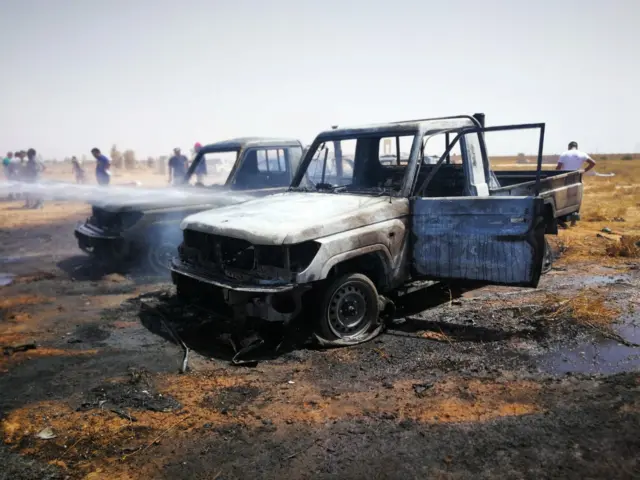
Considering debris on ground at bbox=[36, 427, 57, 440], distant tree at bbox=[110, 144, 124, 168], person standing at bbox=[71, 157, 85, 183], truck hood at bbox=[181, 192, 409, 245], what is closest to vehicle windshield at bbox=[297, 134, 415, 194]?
truck hood at bbox=[181, 192, 409, 245]

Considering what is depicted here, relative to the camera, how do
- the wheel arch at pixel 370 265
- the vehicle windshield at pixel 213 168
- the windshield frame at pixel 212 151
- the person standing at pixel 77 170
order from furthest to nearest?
the person standing at pixel 77 170, the vehicle windshield at pixel 213 168, the windshield frame at pixel 212 151, the wheel arch at pixel 370 265

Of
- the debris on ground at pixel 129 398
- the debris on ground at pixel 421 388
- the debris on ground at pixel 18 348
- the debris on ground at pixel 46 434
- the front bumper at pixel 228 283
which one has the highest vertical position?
the front bumper at pixel 228 283

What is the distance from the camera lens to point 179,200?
24.8 feet

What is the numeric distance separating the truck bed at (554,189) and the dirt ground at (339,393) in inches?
45.2

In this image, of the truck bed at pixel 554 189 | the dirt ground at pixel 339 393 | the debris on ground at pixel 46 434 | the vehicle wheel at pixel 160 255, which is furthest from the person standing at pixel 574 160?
the debris on ground at pixel 46 434

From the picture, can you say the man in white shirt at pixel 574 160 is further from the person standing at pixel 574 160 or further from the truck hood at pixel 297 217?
the truck hood at pixel 297 217

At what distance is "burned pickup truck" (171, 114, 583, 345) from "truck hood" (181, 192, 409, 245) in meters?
0.01

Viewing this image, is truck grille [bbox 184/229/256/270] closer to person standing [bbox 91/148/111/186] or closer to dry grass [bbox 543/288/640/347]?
dry grass [bbox 543/288/640/347]

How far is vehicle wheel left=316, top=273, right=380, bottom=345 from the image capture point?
4.55 m

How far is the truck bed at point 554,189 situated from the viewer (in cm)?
627

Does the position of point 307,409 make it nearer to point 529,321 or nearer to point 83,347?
point 83,347

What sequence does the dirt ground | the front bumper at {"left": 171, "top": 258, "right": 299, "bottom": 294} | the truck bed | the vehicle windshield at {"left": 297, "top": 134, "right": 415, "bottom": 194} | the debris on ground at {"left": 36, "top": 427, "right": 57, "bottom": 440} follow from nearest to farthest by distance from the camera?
the dirt ground
the debris on ground at {"left": 36, "top": 427, "right": 57, "bottom": 440}
the front bumper at {"left": 171, "top": 258, "right": 299, "bottom": 294}
the vehicle windshield at {"left": 297, "top": 134, "right": 415, "bottom": 194}
the truck bed

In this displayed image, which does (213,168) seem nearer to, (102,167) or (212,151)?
(212,151)

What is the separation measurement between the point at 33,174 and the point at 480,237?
18.6 meters
